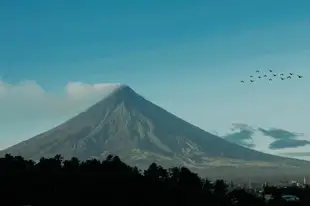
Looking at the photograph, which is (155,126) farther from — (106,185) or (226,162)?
(106,185)

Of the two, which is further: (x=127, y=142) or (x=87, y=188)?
(x=127, y=142)

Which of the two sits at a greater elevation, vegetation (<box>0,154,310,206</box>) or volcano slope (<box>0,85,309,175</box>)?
volcano slope (<box>0,85,309,175</box>)

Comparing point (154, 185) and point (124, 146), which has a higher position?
point (124, 146)

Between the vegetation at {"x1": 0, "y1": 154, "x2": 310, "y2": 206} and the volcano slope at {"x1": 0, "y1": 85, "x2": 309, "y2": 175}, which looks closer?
the vegetation at {"x1": 0, "y1": 154, "x2": 310, "y2": 206}

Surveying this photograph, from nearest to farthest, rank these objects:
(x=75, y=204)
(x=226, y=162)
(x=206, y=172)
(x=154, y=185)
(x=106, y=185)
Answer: (x=75, y=204), (x=106, y=185), (x=154, y=185), (x=206, y=172), (x=226, y=162)

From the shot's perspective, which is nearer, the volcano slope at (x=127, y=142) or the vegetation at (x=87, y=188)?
the vegetation at (x=87, y=188)

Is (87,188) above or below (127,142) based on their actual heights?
below

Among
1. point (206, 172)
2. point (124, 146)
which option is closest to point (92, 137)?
point (124, 146)

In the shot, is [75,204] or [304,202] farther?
[304,202]

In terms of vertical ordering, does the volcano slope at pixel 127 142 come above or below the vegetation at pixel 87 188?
above

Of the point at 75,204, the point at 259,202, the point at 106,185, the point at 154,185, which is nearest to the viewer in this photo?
the point at 75,204

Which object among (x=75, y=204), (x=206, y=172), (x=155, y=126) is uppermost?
(x=155, y=126)
